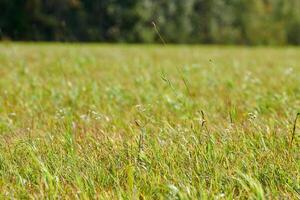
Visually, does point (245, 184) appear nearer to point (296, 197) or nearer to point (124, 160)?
point (296, 197)

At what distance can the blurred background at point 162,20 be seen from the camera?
49.6m

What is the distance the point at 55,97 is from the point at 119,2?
153 feet

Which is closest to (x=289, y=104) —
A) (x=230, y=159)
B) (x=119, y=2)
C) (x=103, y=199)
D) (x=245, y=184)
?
(x=230, y=159)

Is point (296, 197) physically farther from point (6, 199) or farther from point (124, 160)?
point (6, 199)

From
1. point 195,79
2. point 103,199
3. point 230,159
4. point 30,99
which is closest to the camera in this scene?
point 103,199

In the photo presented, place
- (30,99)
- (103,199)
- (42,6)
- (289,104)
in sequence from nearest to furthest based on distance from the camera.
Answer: (103,199) < (289,104) < (30,99) < (42,6)

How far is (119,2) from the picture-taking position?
172 feet

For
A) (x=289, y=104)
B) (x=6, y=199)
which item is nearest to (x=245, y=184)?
(x=6, y=199)

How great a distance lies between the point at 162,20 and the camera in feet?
173

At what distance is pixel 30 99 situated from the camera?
21.7ft

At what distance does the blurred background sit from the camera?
49.6 m

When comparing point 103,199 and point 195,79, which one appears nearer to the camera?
point 103,199

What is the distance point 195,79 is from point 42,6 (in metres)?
Result: 44.1

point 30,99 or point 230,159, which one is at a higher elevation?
point 230,159
